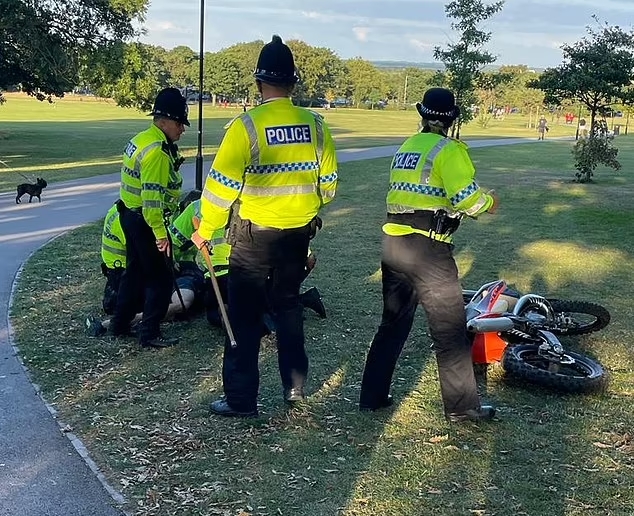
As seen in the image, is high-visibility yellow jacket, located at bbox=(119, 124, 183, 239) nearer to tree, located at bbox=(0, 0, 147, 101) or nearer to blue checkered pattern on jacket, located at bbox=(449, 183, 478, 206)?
blue checkered pattern on jacket, located at bbox=(449, 183, 478, 206)

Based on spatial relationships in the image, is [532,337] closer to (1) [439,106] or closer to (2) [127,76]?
(1) [439,106]

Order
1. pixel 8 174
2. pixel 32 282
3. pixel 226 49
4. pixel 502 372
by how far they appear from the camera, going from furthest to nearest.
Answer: pixel 226 49, pixel 8 174, pixel 32 282, pixel 502 372

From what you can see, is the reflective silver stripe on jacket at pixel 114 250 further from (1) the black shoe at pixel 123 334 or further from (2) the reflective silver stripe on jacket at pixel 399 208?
(2) the reflective silver stripe on jacket at pixel 399 208

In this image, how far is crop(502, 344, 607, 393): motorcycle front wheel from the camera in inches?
216

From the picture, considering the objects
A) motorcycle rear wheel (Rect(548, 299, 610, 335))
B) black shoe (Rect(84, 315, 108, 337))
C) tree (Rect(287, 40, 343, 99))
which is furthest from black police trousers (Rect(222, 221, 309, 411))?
tree (Rect(287, 40, 343, 99))

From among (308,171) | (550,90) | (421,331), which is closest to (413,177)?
(308,171)

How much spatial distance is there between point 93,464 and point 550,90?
22175mm

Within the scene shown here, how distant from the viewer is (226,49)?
109m

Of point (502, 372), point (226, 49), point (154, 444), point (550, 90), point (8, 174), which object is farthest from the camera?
point (226, 49)

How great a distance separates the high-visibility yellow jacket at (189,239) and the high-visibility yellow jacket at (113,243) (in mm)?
474

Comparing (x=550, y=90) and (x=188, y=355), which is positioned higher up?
(x=550, y=90)

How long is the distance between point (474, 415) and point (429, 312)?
29.2 inches

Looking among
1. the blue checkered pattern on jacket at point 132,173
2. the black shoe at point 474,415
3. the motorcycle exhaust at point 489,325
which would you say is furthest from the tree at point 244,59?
the black shoe at point 474,415

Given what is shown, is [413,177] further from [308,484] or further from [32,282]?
[32,282]
